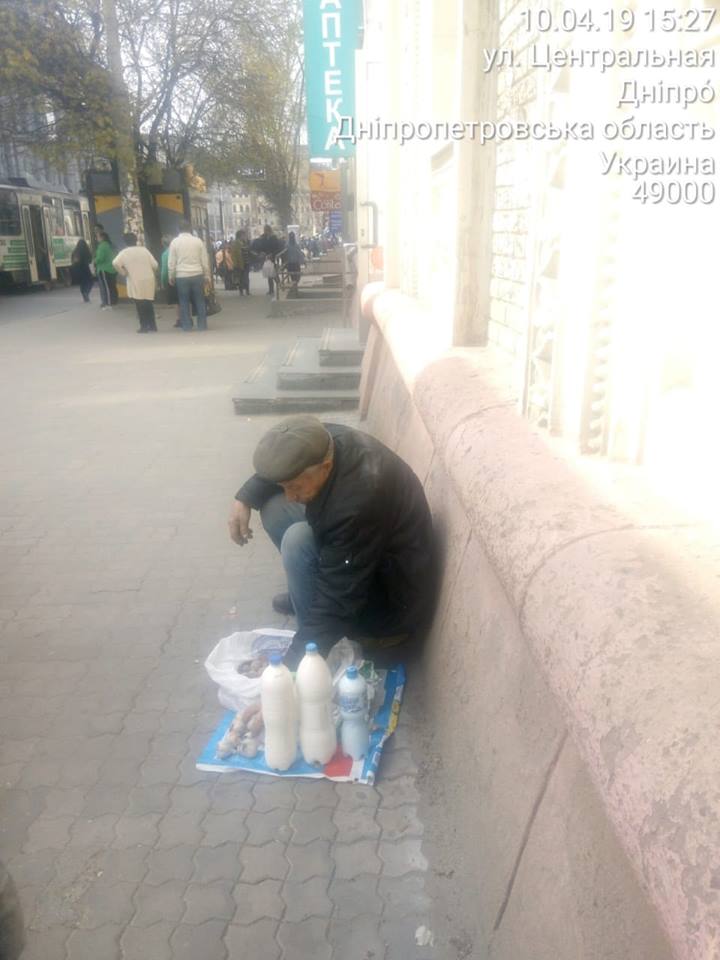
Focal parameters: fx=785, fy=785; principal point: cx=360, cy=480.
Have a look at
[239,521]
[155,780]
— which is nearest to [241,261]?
[239,521]

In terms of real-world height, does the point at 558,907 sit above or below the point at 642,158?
below

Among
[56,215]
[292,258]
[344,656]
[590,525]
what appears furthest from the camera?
[56,215]

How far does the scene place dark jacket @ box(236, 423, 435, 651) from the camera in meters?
2.62

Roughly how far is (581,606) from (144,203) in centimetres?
1915

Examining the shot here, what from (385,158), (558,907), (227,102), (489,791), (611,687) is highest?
(227,102)

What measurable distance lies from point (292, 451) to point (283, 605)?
1.38 meters

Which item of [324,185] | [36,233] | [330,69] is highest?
[330,69]

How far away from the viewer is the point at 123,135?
54.5 ft

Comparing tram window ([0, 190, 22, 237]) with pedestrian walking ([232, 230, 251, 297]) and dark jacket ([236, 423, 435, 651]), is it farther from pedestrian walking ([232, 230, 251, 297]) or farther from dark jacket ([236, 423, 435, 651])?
dark jacket ([236, 423, 435, 651])

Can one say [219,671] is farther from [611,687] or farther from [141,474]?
[141,474]

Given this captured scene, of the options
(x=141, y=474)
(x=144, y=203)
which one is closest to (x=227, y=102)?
(x=144, y=203)

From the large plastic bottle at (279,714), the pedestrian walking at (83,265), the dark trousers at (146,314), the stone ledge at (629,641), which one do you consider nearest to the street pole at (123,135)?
the pedestrian walking at (83,265)

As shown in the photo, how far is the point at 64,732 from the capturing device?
2895 mm

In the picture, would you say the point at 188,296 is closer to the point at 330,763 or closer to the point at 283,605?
the point at 283,605
